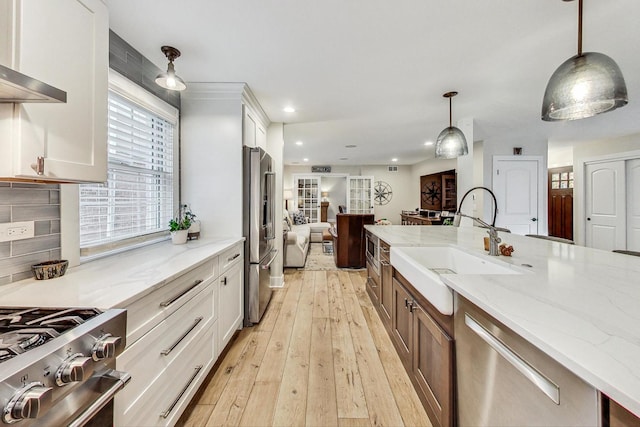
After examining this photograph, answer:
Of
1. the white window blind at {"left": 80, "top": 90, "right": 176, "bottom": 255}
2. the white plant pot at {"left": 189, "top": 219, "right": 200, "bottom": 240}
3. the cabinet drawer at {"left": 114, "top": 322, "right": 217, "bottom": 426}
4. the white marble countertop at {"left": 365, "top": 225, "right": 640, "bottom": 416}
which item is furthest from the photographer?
the white plant pot at {"left": 189, "top": 219, "right": 200, "bottom": 240}

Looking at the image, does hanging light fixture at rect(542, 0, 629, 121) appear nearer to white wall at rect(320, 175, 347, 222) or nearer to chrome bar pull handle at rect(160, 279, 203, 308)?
chrome bar pull handle at rect(160, 279, 203, 308)


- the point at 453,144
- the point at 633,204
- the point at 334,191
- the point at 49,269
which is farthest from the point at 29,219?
the point at 334,191

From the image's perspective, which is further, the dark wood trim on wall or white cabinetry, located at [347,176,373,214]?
white cabinetry, located at [347,176,373,214]

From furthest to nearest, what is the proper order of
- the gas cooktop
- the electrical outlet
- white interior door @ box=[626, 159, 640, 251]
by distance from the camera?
white interior door @ box=[626, 159, 640, 251], the electrical outlet, the gas cooktop

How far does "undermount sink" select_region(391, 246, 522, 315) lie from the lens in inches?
47.4

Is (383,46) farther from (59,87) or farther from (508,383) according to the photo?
(508,383)

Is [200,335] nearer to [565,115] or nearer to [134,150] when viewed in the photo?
[134,150]

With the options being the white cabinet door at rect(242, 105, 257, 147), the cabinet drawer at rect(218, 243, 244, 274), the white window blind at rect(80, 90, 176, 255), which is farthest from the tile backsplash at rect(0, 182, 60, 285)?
the white cabinet door at rect(242, 105, 257, 147)

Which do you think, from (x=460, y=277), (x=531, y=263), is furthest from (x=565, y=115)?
(x=460, y=277)

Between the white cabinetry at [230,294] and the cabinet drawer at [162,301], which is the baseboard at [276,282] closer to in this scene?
the white cabinetry at [230,294]

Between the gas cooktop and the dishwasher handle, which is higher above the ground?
the gas cooktop

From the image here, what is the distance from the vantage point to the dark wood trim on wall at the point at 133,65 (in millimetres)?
1771

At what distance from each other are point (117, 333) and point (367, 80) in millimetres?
2598

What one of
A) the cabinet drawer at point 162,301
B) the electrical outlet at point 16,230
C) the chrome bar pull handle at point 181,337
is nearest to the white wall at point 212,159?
the cabinet drawer at point 162,301
